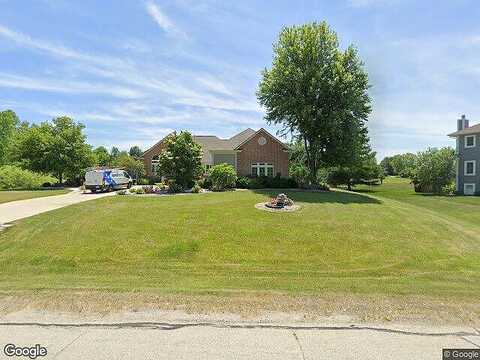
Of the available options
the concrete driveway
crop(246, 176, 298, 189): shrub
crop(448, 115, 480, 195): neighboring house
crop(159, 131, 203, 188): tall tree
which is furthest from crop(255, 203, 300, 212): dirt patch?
crop(448, 115, 480, 195): neighboring house

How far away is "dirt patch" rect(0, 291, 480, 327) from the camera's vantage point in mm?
6266

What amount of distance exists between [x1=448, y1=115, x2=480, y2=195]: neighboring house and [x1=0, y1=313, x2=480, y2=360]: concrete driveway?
1733 inches

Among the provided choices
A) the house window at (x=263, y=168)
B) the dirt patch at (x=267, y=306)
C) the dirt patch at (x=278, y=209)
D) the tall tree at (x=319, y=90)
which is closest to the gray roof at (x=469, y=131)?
the tall tree at (x=319, y=90)

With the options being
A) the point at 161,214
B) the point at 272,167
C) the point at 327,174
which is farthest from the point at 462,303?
the point at 327,174

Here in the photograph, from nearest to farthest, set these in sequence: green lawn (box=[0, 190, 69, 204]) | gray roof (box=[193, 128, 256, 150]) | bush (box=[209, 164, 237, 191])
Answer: green lawn (box=[0, 190, 69, 204])
bush (box=[209, 164, 237, 191])
gray roof (box=[193, 128, 256, 150])

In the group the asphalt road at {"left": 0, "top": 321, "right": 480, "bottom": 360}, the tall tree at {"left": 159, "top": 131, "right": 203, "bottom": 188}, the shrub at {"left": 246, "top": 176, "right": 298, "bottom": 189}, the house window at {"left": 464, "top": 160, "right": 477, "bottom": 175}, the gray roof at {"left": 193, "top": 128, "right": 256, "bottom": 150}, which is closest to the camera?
the asphalt road at {"left": 0, "top": 321, "right": 480, "bottom": 360}

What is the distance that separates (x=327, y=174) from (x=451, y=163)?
16.8m

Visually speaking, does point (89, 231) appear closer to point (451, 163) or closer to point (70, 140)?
point (70, 140)

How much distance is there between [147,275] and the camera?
358 inches

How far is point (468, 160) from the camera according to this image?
43.5m

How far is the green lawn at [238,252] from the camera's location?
8.45m

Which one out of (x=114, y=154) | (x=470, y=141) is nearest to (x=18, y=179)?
(x=470, y=141)

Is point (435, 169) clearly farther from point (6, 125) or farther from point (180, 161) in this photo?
point (6, 125)

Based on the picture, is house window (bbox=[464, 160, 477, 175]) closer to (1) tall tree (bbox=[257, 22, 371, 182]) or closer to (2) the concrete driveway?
(1) tall tree (bbox=[257, 22, 371, 182])
